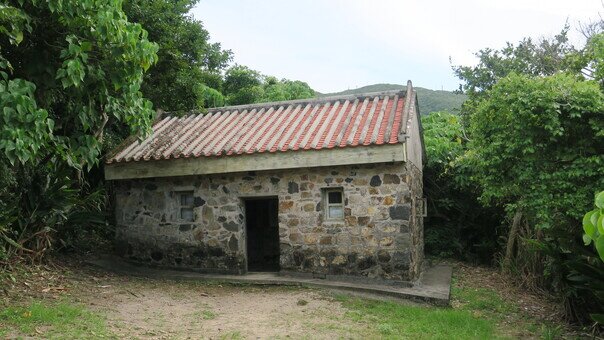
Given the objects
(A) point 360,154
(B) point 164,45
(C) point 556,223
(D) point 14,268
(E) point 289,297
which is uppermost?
(B) point 164,45

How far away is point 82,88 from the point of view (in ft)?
21.7

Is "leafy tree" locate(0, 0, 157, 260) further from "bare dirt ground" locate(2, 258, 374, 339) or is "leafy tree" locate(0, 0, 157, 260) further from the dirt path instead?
the dirt path

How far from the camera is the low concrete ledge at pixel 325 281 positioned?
25.7 feet

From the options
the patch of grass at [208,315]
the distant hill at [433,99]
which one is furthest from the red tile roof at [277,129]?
the distant hill at [433,99]

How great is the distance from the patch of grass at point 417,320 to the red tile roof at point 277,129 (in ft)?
8.47

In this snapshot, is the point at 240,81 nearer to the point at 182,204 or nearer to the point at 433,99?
the point at 182,204

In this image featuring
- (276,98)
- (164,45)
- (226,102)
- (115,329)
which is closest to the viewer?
(115,329)

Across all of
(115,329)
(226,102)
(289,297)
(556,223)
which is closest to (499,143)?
(556,223)

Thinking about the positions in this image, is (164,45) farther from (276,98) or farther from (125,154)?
(276,98)

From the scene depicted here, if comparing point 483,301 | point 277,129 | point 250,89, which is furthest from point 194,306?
point 250,89

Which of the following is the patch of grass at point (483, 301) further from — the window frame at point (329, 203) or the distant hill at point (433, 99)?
the distant hill at point (433, 99)

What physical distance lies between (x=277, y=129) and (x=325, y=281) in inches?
125

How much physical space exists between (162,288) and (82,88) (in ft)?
11.5

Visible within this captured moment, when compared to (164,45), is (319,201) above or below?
below
